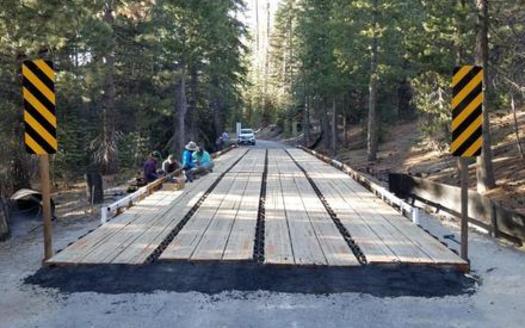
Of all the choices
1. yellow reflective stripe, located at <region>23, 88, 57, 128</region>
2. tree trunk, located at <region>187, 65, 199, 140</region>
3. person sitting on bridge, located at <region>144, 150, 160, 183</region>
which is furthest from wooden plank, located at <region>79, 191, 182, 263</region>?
tree trunk, located at <region>187, 65, 199, 140</region>

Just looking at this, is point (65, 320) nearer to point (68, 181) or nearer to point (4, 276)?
point (4, 276)

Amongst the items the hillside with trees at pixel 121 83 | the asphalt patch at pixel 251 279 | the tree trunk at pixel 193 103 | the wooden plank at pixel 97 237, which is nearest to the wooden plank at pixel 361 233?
the asphalt patch at pixel 251 279

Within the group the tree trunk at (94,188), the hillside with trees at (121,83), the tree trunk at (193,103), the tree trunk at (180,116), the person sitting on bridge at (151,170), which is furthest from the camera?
the tree trunk at (193,103)

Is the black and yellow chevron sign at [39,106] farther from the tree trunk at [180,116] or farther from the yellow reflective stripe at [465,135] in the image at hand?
the tree trunk at [180,116]

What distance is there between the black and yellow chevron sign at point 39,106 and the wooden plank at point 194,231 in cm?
234

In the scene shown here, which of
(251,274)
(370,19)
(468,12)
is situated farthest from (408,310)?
(370,19)

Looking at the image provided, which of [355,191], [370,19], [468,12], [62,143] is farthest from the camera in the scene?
[370,19]

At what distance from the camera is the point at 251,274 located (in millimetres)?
7281

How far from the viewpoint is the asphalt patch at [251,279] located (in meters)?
6.79

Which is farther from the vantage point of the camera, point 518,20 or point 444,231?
point 518,20

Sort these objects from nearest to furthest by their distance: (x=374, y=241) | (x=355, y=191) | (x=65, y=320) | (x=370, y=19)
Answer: (x=65, y=320), (x=374, y=241), (x=355, y=191), (x=370, y=19)

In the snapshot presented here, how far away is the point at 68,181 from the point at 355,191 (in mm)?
16789

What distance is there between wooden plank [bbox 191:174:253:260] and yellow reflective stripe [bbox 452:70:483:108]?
421 centimetres

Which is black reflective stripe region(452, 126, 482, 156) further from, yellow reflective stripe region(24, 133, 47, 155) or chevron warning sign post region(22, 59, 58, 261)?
yellow reflective stripe region(24, 133, 47, 155)
